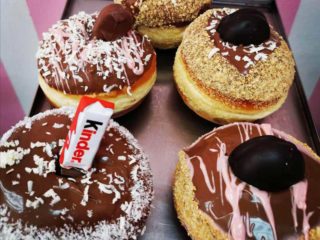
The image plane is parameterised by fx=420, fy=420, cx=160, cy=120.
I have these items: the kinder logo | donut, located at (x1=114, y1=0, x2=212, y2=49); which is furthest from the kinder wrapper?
donut, located at (x1=114, y1=0, x2=212, y2=49)

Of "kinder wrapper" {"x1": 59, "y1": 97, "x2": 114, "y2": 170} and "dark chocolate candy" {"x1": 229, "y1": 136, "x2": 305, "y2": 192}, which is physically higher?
"kinder wrapper" {"x1": 59, "y1": 97, "x2": 114, "y2": 170}

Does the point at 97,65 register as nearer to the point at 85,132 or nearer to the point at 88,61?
the point at 88,61

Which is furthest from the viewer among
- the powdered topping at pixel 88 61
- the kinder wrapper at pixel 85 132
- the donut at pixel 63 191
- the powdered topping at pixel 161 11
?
the powdered topping at pixel 161 11

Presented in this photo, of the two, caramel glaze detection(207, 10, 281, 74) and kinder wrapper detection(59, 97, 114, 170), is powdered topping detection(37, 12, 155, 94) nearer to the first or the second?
caramel glaze detection(207, 10, 281, 74)

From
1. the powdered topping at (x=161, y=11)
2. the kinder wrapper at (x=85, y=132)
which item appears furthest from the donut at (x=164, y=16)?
the kinder wrapper at (x=85, y=132)

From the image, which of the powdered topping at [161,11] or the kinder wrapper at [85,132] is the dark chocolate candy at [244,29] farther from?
the kinder wrapper at [85,132]
